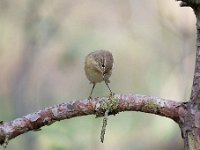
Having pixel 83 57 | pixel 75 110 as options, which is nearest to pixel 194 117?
pixel 75 110

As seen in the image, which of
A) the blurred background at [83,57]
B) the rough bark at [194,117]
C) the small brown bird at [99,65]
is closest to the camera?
the rough bark at [194,117]

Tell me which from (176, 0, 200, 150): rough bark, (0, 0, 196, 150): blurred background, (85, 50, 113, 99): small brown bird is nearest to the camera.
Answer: (176, 0, 200, 150): rough bark

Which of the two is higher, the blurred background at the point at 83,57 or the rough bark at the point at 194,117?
the rough bark at the point at 194,117

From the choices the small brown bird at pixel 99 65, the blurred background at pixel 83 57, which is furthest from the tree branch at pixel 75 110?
the blurred background at pixel 83 57

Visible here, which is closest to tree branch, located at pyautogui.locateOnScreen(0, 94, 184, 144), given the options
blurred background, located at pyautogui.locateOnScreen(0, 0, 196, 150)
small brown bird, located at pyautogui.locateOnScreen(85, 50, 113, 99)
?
small brown bird, located at pyautogui.locateOnScreen(85, 50, 113, 99)

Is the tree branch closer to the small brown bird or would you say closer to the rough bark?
the rough bark

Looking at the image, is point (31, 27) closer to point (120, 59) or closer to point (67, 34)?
point (67, 34)

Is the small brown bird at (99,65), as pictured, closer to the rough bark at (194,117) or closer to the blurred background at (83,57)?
the rough bark at (194,117)
